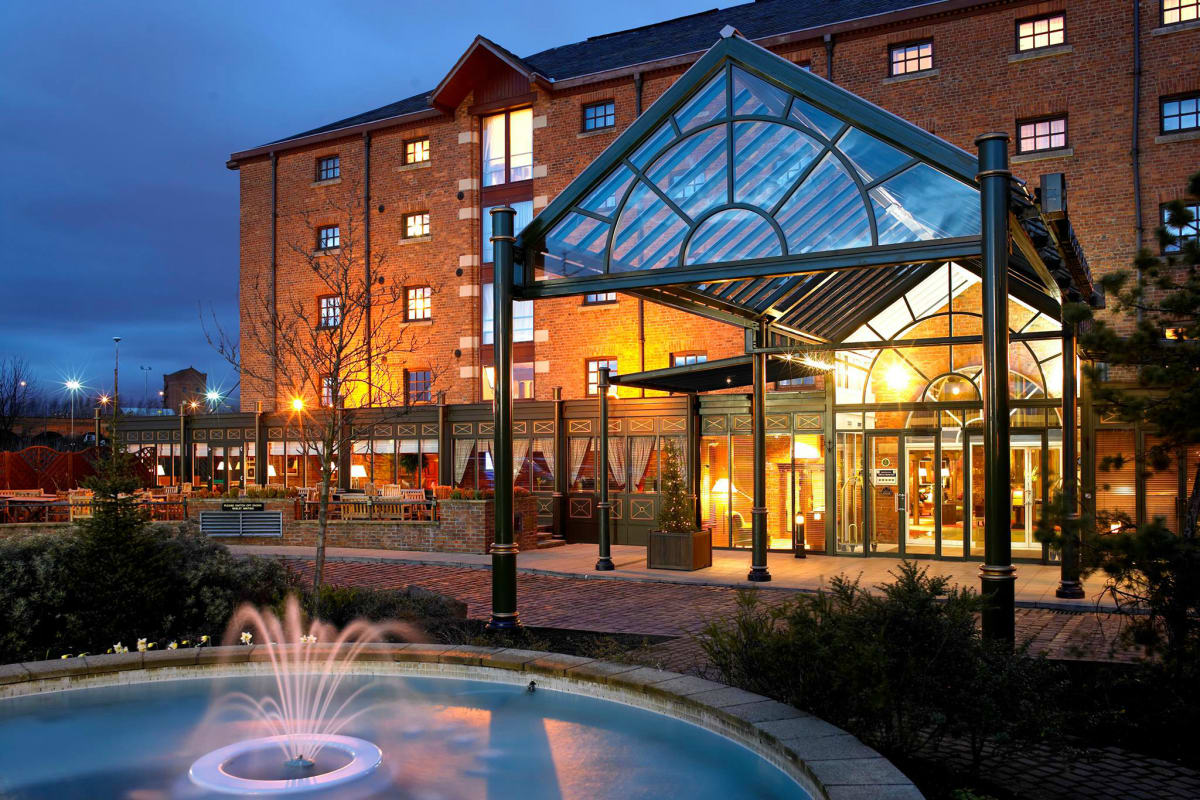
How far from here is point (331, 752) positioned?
639cm

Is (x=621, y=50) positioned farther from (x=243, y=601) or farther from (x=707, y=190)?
(x=243, y=601)

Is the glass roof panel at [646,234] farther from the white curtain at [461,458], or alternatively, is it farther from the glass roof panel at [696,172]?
the white curtain at [461,458]

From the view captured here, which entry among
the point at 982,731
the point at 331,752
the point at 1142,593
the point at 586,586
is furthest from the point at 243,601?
the point at 1142,593

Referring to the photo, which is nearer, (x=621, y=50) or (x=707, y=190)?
(x=707, y=190)

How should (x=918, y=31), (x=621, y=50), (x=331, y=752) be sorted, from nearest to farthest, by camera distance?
(x=331, y=752) < (x=918, y=31) < (x=621, y=50)

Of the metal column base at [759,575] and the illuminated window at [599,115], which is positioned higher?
the illuminated window at [599,115]

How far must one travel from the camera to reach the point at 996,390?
8.23 meters

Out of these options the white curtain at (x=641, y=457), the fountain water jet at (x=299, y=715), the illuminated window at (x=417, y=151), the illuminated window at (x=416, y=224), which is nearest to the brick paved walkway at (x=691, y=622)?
the fountain water jet at (x=299, y=715)

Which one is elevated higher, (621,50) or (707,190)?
(621,50)

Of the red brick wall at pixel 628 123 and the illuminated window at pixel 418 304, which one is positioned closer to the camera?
the red brick wall at pixel 628 123

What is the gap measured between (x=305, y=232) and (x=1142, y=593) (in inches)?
1001

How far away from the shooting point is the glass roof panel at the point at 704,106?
1048 centimetres

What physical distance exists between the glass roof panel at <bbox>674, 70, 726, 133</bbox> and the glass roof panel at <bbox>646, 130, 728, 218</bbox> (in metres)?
0.15

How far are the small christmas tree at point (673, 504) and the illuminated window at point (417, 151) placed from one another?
1392cm
